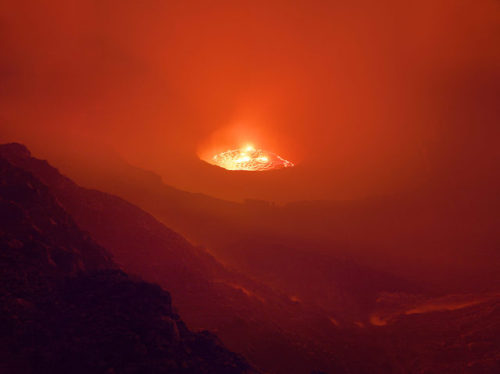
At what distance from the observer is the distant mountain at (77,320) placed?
15.2 meters

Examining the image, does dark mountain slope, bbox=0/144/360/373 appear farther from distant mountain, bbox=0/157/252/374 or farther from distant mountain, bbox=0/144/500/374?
distant mountain, bbox=0/157/252/374

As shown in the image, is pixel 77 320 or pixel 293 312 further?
pixel 293 312

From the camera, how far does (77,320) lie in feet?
57.7

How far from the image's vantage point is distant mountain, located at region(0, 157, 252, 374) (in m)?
15.2

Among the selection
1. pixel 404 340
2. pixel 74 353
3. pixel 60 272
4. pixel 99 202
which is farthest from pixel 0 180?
pixel 404 340

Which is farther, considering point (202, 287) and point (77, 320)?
point (202, 287)

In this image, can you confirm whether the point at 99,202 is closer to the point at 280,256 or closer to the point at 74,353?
the point at 74,353

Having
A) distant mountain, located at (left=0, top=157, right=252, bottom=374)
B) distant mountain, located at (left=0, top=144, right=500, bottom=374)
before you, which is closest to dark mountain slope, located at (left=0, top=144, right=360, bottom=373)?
distant mountain, located at (left=0, top=144, right=500, bottom=374)

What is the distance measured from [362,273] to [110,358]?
6180cm

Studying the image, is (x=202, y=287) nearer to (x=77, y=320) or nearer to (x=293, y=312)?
(x=293, y=312)

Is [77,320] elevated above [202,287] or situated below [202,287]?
below

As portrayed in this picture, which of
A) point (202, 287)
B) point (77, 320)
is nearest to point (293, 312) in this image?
point (202, 287)

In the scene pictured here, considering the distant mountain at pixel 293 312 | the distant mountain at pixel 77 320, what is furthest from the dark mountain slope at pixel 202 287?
the distant mountain at pixel 77 320

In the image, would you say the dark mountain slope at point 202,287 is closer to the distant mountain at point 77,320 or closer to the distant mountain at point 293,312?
the distant mountain at point 293,312
